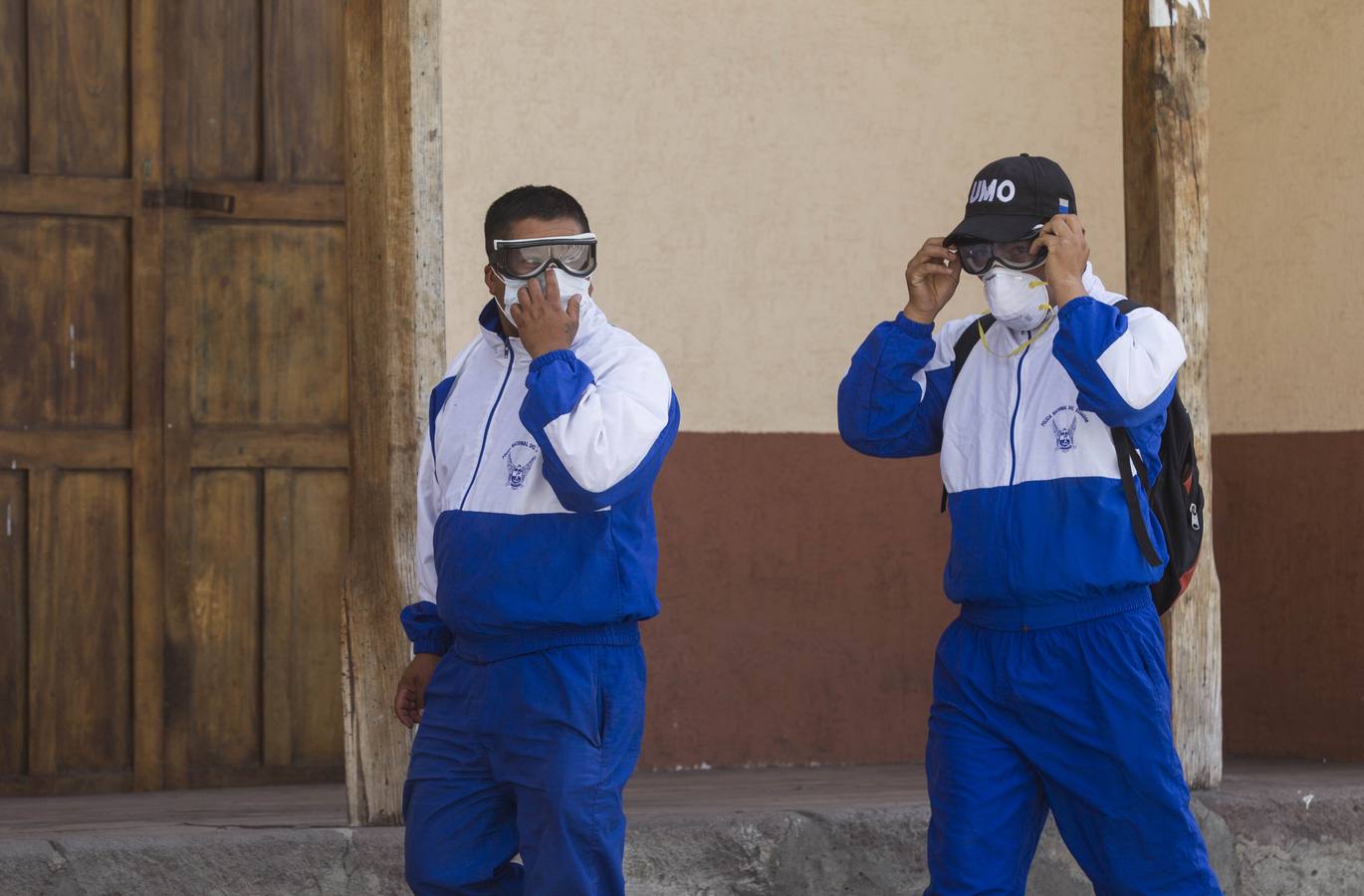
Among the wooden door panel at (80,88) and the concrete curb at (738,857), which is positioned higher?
the wooden door panel at (80,88)

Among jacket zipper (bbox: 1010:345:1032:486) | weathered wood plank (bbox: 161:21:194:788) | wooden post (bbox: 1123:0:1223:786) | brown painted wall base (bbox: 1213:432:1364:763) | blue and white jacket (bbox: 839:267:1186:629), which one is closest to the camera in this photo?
blue and white jacket (bbox: 839:267:1186:629)

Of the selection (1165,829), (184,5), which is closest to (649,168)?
(184,5)

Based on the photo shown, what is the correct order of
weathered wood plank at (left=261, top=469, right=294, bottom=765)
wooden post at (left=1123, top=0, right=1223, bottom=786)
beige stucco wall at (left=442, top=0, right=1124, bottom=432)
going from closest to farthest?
wooden post at (left=1123, top=0, right=1223, bottom=786), weathered wood plank at (left=261, top=469, right=294, bottom=765), beige stucco wall at (left=442, top=0, right=1124, bottom=432)

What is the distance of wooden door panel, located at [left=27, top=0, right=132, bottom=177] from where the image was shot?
20.0ft

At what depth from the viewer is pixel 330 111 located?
6320 mm

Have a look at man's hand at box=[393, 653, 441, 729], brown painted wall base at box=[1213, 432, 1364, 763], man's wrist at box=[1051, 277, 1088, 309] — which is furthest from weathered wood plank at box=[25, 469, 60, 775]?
brown painted wall base at box=[1213, 432, 1364, 763]

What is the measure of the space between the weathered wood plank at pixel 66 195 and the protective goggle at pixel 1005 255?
122 inches

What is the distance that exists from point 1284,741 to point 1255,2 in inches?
104

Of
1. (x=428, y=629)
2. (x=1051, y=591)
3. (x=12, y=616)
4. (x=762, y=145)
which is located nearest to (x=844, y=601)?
(x=762, y=145)

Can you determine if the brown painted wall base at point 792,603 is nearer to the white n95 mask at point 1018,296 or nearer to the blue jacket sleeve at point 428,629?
the blue jacket sleeve at point 428,629

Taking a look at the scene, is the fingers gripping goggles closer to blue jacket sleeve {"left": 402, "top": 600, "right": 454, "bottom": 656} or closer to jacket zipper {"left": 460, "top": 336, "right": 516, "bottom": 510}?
jacket zipper {"left": 460, "top": 336, "right": 516, "bottom": 510}

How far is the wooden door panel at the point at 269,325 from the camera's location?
6.21 meters

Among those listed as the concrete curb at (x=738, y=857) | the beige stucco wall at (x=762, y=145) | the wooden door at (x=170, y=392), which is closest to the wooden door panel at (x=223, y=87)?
the wooden door at (x=170, y=392)

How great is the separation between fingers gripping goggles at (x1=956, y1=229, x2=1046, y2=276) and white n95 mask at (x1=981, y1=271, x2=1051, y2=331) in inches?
0.6
